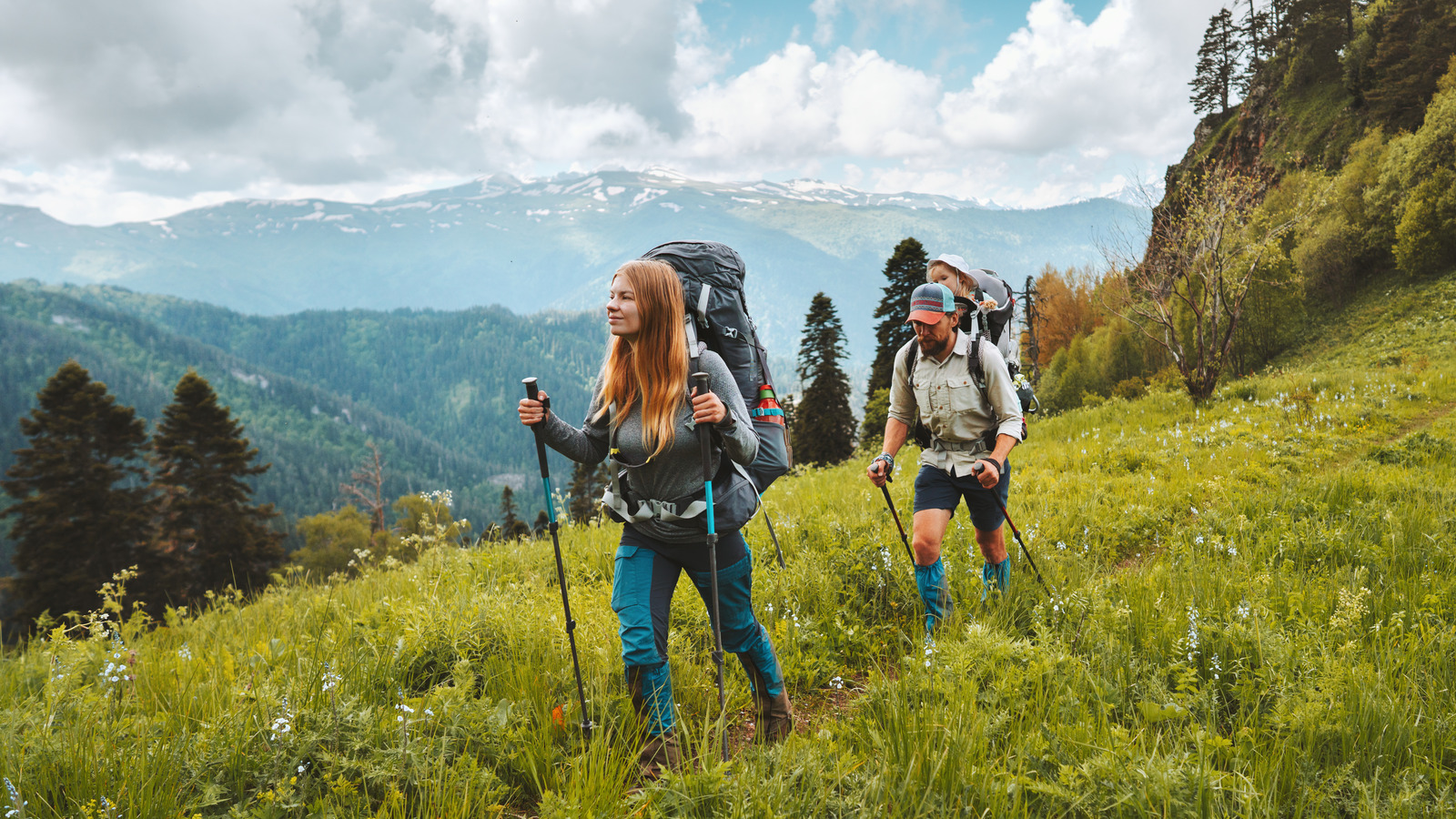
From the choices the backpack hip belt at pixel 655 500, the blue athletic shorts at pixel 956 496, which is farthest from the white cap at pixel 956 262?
the backpack hip belt at pixel 655 500

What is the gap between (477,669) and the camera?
421cm

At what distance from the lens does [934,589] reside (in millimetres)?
4781

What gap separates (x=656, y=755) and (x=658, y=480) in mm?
1429

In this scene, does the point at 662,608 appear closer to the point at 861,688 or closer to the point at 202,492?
the point at 861,688

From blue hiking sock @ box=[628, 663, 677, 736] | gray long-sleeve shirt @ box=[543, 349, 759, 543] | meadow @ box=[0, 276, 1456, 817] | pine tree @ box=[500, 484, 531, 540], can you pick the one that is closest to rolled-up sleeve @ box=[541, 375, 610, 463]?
gray long-sleeve shirt @ box=[543, 349, 759, 543]

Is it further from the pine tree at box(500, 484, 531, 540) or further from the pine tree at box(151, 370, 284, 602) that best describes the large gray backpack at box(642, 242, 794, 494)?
the pine tree at box(151, 370, 284, 602)

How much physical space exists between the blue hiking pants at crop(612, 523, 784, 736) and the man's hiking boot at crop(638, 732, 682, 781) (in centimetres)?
6

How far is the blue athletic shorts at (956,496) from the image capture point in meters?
4.80

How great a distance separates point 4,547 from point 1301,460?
16744 cm

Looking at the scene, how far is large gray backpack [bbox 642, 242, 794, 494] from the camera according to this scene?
3586mm

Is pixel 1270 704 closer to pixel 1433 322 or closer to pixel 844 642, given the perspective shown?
pixel 844 642

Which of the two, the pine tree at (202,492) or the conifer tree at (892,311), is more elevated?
the conifer tree at (892,311)

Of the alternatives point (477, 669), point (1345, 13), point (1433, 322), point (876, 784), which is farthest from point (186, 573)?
point (1345, 13)

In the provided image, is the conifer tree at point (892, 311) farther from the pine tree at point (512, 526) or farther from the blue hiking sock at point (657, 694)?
the blue hiking sock at point (657, 694)
